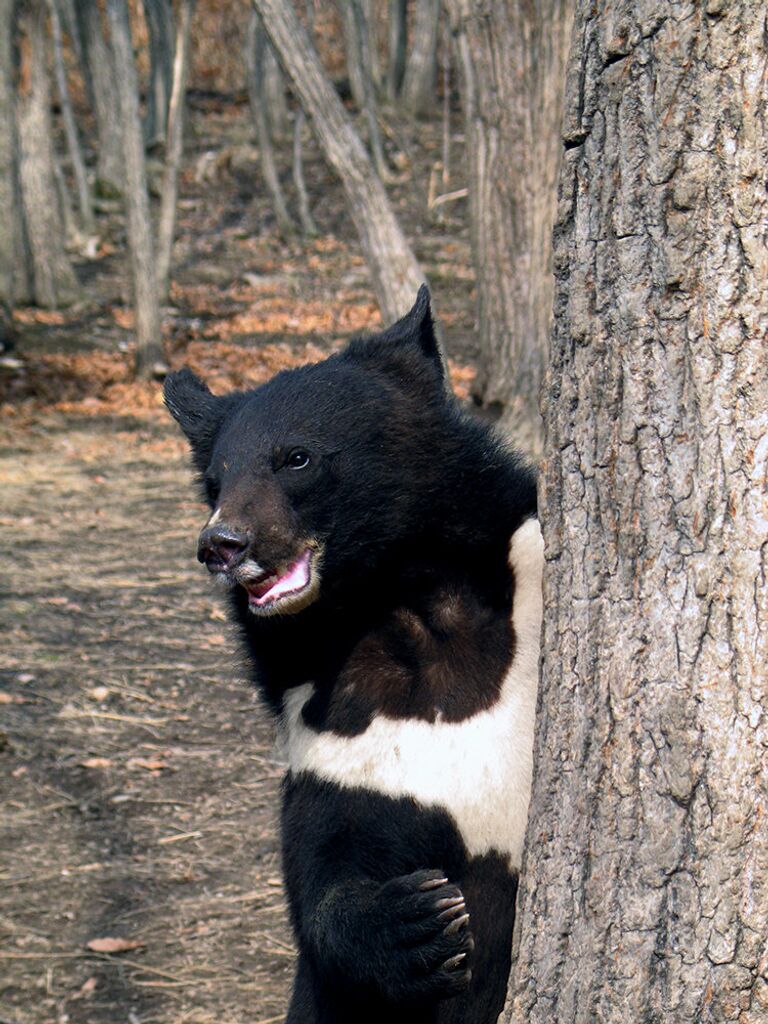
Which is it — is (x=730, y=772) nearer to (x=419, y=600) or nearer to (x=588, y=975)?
(x=588, y=975)

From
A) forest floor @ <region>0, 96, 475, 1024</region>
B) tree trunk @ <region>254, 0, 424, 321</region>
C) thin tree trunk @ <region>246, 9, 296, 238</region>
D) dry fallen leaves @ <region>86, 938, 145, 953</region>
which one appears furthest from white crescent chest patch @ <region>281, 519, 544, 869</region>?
thin tree trunk @ <region>246, 9, 296, 238</region>

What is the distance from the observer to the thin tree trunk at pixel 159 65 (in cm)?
2544

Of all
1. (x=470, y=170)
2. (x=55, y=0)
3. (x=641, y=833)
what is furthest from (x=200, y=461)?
(x=55, y=0)

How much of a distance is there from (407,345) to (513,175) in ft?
14.3

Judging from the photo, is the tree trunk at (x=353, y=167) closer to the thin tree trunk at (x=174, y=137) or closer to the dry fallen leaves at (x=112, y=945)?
the dry fallen leaves at (x=112, y=945)

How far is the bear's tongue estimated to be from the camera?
2900 mm

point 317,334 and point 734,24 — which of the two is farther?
point 317,334

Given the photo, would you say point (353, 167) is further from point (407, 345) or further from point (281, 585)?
point (281, 585)

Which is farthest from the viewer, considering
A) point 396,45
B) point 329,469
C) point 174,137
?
point 396,45

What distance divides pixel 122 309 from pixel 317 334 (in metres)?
3.02

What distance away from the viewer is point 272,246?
22812 mm

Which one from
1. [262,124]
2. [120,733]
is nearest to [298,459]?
[120,733]

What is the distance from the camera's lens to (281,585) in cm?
293

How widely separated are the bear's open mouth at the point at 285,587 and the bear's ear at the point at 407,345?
2.06ft
